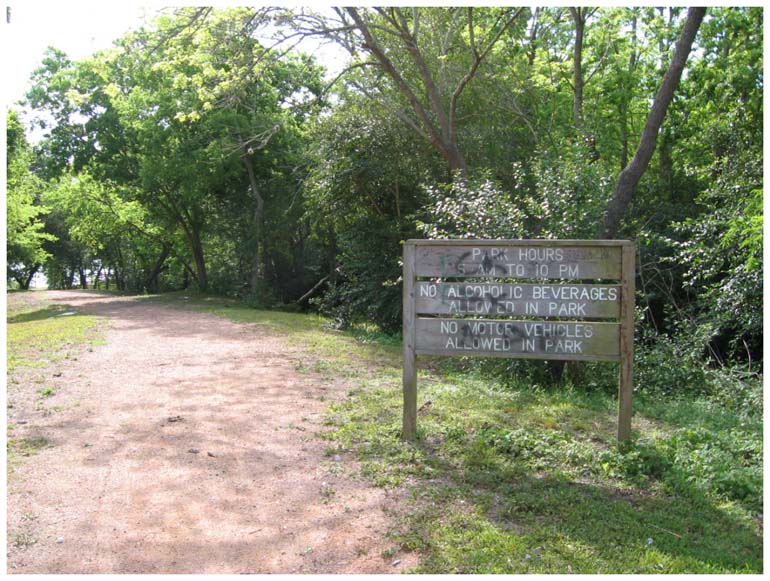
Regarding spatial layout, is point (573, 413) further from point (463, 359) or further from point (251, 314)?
point (251, 314)

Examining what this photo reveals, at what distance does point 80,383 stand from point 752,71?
1353cm

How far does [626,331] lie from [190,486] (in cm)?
358

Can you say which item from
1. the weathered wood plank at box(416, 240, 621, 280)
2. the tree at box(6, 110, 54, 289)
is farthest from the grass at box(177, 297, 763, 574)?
the tree at box(6, 110, 54, 289)

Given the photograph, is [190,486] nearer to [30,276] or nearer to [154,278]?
[154,278]

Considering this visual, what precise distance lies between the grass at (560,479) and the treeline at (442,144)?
2.48m

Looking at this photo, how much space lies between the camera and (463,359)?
33.2ft

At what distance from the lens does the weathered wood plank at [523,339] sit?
5.48m

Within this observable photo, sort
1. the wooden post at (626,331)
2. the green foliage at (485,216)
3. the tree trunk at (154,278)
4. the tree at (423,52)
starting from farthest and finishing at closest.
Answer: the tree trunk at (154,278)
the tree at (423,52)
the green foliage at (485,216)
the wooden post at (626,331)

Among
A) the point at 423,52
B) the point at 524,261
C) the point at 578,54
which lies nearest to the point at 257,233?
the point at 423,52

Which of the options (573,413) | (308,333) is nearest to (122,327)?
(308,333)

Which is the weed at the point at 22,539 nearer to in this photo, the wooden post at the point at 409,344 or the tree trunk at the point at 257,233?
the wooden post at the point at 409,344

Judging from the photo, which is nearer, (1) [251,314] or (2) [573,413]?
(2) [573,413]

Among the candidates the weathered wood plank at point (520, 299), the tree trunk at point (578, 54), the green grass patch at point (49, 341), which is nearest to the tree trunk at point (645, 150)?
the weathered wood plank at point (520, 299)

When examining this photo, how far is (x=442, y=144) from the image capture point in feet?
44.3
